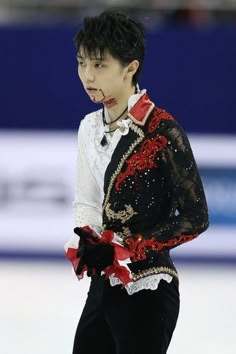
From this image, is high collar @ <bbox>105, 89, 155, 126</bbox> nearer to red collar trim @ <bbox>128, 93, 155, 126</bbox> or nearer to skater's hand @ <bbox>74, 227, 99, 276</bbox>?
red collar trim @ <bbox>128, 93, 155, 126</bbox>

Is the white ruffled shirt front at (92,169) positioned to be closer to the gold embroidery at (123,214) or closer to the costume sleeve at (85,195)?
the costume sleeve at (85,195)

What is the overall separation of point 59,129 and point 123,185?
368 centimetres

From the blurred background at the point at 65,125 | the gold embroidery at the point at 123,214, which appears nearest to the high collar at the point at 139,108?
the gold embroidery at the point at 123,214

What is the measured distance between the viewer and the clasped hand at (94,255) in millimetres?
2299

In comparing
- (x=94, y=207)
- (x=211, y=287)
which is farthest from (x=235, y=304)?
(x=94, y=207)

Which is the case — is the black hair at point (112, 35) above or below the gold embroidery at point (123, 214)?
above

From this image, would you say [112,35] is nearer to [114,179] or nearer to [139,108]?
[139,108]

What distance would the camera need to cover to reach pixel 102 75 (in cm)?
236

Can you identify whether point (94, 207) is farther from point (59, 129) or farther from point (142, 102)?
point (59, 129)

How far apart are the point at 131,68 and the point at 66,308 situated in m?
2.67

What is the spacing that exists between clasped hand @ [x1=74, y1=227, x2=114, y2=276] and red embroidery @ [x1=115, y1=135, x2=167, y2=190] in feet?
0.55

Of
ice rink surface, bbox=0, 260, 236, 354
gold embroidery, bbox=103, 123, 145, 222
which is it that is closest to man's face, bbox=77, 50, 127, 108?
gold embroidery, bbox=103, 123, 145, 222

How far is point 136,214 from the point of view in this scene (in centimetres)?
237

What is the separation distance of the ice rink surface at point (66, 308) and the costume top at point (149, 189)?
1.82 m
